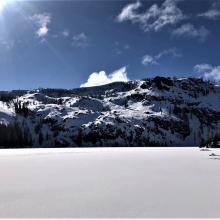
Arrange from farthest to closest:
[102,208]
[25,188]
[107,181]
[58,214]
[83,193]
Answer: [107,181]
[25,188]
[83,193]
[102,208]
[58,214]

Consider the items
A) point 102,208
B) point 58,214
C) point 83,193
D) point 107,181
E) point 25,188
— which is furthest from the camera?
point 107,181

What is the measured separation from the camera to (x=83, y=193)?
21.6m

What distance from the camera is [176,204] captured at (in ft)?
60.1

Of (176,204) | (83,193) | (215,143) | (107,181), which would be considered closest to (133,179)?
(107,181)

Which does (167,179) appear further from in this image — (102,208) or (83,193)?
(102,208)

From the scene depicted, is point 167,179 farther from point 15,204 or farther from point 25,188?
point 15,204

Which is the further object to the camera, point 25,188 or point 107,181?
point 107,181

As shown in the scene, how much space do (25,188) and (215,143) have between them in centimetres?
13067

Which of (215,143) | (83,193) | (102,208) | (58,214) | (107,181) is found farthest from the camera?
(215,143)

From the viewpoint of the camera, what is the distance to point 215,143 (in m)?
146

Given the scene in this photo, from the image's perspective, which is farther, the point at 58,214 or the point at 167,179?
the point at 167,179

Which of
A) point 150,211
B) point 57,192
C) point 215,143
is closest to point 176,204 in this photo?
point 150,211

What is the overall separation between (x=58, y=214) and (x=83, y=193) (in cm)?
550

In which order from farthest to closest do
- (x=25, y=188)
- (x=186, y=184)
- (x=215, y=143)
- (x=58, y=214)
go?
(x=215, y=143) < (x=186, y=184) < (x=25, y=188) < (x=58, y=214)
